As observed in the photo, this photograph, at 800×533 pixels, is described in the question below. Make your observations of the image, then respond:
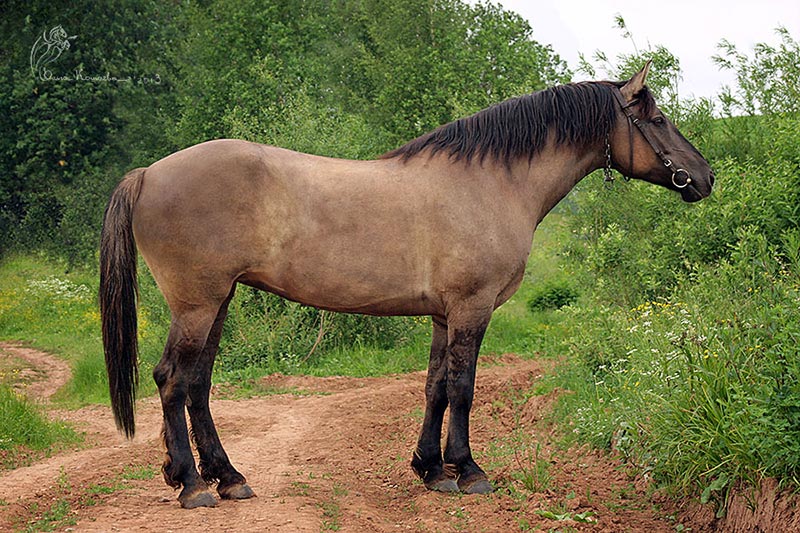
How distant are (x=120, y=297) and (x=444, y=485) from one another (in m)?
2.58

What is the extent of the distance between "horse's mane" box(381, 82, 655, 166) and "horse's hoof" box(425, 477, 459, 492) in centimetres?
230

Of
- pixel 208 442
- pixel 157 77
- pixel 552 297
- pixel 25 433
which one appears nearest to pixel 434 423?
pixel 208 442

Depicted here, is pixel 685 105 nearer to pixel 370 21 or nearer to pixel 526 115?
pixel 526 115

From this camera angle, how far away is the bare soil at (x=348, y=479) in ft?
17.2

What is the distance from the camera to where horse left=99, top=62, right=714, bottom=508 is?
18.3ft

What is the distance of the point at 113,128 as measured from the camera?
27.0 metres

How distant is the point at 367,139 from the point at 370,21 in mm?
13766

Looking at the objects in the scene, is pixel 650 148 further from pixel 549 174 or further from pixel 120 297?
pixel 120 297

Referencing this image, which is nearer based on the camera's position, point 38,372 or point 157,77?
point 38,372

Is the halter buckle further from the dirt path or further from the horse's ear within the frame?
the dirt path

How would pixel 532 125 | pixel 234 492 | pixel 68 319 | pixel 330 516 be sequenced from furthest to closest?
pixel 68 319 < pixel 532 125 < pixel 234 492 < pixel 330 516

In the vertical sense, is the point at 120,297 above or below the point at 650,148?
below

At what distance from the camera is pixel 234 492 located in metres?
5.87

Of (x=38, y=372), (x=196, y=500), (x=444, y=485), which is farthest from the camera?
(x=38, y=372)
